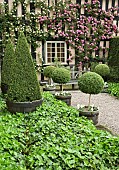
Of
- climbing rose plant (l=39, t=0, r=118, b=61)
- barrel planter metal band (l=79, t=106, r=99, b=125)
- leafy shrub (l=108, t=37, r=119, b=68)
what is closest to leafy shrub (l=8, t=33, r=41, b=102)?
barrel planter metal band (l=79, t=106, r=99, b=125)

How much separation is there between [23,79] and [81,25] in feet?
22.0

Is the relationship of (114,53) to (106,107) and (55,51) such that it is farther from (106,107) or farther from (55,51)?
(106,107)

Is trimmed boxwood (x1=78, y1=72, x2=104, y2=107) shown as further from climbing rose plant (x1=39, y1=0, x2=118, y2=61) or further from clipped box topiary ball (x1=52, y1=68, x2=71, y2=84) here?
climbing rose plant (x1=39, y1=0, x2=118, y2=61)

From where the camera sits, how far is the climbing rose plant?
10484 mm

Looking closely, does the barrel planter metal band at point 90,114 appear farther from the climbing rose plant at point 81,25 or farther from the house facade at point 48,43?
the climbing rose plant at point 81,25

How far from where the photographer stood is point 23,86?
4.90 metres


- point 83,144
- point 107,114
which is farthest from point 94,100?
point 83,144

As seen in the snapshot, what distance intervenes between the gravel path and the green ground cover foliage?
1.13 meters

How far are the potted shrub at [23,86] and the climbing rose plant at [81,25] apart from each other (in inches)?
224

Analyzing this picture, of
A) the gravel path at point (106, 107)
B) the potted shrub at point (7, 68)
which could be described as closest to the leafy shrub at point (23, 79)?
the potted shrub at point (7, 68)

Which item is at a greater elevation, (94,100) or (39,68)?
(39,68)

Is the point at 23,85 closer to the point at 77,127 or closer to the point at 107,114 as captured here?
the point at 77,127

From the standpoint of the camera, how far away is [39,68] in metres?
10.5

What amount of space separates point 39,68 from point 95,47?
295 centimetres
